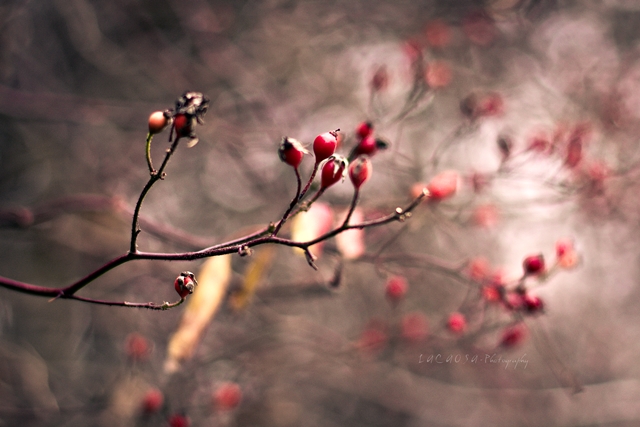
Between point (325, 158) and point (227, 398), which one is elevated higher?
point (325, 158)

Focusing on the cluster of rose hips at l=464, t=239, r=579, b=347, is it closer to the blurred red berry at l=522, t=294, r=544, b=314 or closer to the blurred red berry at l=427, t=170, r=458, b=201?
the blurred red berry at l=522, t=294, r=544, b=314

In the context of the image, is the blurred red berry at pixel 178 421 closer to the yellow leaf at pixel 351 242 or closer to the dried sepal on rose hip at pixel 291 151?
the yellow leaf at pixel 351 242

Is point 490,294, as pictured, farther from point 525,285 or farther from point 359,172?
point 359,172

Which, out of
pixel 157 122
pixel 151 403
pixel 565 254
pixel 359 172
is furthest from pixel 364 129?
pixel 151 403

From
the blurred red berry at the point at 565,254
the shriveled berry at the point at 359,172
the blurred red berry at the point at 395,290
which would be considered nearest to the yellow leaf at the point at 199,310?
the shriveled berry at the point at 359,172

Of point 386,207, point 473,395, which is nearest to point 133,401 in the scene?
point 386,207
